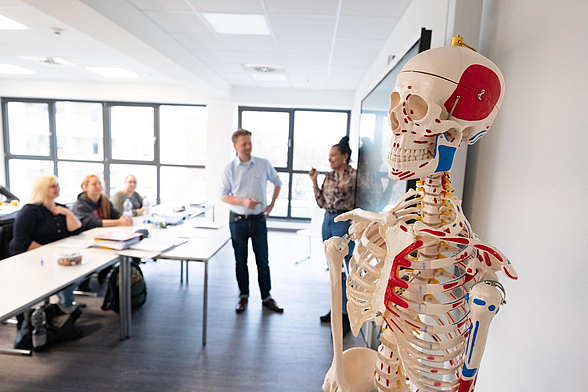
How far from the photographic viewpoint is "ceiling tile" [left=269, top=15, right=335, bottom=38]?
293 cm

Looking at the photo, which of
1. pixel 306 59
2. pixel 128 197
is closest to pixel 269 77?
pixel 306 59

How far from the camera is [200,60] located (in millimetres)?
4539

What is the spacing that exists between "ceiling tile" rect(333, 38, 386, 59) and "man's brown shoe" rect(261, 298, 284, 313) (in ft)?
8.25

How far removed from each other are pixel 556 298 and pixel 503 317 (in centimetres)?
28

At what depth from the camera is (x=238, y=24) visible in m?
3.17

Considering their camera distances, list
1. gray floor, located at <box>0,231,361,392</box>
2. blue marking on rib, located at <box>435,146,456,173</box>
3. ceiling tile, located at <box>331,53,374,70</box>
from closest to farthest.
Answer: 1. blue marking on rib, located at <box>435,146,456,173</box>
2. gray floor, located at <box>0,231,361,392</box>
3. ceiling tile, located at <box>331,53,374,70</box>

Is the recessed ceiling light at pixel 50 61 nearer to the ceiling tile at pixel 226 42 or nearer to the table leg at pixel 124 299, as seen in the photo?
the ceiling tile at pixel 226 42

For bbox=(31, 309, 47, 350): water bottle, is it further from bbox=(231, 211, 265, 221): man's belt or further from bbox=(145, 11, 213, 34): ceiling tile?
bbox=(145, 11, 213, 34): ceiling tile

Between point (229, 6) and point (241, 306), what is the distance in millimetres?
2435

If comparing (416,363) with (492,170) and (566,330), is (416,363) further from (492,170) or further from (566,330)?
(492,170)

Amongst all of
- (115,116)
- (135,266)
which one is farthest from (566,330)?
(115,116)

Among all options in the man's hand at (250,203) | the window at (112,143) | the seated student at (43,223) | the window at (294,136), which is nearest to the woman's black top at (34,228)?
the seated student at (43,223)

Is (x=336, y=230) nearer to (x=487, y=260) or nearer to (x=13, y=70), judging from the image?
(x=487, y=260)

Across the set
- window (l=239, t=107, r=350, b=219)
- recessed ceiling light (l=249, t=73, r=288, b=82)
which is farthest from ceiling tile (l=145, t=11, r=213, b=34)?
window (l=239, t=107, r=350, b=219)
